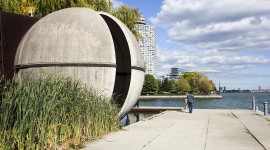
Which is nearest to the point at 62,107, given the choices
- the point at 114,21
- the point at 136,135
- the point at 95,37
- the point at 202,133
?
the point at 136,135

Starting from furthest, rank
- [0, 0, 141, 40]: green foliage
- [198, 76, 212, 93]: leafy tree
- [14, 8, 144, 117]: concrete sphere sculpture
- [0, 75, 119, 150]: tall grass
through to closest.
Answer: [198, 76, 212, 93]: leafy tree < [0, 0, 141, 40]: green foliage < [14, 8, 144, 117]: concrete sphere sculpture < [0, 75, 119, 150]: tall grass

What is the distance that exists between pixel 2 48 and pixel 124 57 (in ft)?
15.6

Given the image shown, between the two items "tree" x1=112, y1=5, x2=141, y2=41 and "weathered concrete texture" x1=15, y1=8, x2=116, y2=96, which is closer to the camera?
"weathered concrete texture" x1=15, y1=8, x2=116, y2=96

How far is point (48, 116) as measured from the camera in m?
7.32

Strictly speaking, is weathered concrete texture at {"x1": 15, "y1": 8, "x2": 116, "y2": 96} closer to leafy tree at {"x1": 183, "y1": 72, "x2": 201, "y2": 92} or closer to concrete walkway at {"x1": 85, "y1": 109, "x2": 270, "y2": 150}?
concrete walkway at {"x1": 85, "y1": 109, "x2": 270, "y2": 150}

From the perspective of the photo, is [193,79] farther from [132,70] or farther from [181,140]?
[181,140]

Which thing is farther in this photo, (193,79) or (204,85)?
(193,79)

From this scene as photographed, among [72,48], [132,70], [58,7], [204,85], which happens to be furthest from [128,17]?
[204,85]

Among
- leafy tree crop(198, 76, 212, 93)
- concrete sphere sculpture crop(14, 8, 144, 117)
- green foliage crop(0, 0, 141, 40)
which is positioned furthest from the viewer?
leafy tree crop(198, 76, 212, 93)

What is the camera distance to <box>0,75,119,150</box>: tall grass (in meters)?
6.69

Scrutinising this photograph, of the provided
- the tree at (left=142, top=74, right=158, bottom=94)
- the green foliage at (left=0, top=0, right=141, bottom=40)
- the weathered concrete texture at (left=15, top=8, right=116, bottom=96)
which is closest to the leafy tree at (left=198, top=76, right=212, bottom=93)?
the tree at (left=142, top=74, right=158, bottom=94)

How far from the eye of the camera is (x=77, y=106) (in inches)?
341

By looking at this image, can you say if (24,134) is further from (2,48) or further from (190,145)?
(2,48)

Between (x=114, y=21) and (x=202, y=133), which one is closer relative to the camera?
(x=202, y=133)
